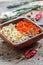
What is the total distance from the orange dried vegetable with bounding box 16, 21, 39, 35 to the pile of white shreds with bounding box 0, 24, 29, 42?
7 centimetres

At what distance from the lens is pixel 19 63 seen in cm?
327

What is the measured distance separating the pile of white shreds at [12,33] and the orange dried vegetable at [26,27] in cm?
7

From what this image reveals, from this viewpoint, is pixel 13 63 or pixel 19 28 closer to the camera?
pixel 13 63

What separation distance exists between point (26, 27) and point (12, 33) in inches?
8.7

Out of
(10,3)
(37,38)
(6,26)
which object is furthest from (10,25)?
(10,3)

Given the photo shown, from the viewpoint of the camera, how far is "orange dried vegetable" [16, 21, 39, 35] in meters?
Result: 3.57

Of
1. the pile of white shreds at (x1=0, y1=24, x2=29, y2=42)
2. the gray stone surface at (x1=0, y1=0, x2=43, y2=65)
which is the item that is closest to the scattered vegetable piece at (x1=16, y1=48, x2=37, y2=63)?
the gray stone surface at (x1=0, y1=0, x2=43, y2=65)

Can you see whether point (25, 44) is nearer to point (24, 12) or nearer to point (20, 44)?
point (20, 44)

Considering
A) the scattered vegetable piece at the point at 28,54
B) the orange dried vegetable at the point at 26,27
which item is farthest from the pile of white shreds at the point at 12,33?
the scattered vegetable piece at the point at 28,54

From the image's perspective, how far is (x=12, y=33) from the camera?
11.6 ft

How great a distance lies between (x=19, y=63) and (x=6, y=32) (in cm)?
45

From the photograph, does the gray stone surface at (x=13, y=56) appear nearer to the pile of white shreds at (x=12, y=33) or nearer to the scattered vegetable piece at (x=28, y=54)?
→ the scattered vegetable piece at (x=28, y=54)

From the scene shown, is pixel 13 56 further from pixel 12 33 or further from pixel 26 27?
pixel 26 27

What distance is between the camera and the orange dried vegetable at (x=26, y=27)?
3572 mm
